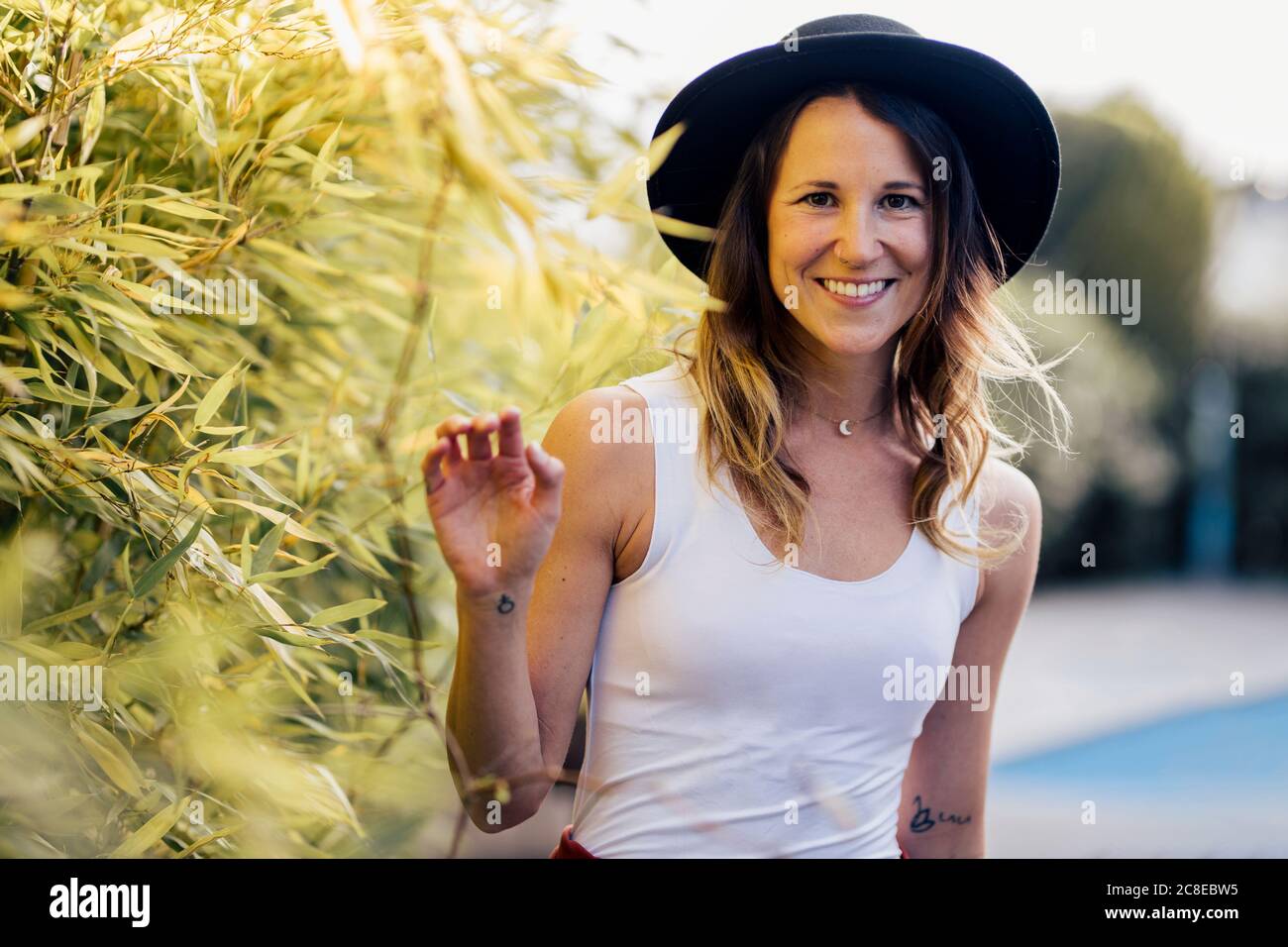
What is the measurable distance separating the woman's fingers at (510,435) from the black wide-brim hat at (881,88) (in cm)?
56

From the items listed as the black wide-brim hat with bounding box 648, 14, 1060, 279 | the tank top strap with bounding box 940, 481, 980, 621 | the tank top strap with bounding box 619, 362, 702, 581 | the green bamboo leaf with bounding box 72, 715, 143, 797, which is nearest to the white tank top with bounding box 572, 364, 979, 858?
the tank top strap with bounding box 619, 362, 702, 581

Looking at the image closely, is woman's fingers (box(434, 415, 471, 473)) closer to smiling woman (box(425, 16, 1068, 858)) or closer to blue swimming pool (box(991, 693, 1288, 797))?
smiling woman (box(425, 16, 1068, 858))

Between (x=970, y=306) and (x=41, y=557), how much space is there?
1118 millimetres

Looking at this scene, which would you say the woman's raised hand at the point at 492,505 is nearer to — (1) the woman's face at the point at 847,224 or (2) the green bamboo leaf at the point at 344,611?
(2) the green bamboo leaf at the point at 344,611

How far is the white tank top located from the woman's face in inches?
8.1

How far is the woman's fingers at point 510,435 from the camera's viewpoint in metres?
0.94

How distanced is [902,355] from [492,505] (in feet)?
2.15

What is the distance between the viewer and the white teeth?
1209 millimetres

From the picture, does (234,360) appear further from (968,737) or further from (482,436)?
(968,737)

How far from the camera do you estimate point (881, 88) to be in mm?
1264

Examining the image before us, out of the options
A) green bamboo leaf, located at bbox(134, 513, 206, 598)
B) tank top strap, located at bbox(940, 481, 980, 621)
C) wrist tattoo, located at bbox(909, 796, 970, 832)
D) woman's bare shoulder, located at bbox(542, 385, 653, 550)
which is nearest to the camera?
green bamboo leaf, located at bbox(134, 513, 206, 598)

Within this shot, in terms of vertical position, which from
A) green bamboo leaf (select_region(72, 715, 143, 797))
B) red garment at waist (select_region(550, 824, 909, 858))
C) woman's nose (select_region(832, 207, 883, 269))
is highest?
woman's nose (select_region(832, 207, 883, 269))

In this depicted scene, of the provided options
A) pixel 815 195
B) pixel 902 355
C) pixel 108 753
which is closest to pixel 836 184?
pixel 815 195

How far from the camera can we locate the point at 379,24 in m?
1.01
